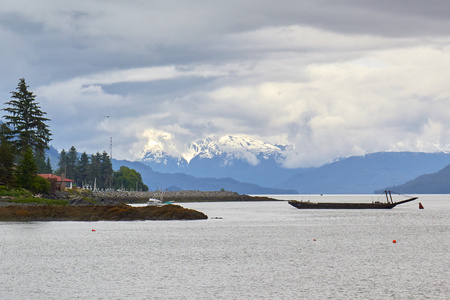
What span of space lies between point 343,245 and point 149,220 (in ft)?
196

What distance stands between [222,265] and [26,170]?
95897 millimetres

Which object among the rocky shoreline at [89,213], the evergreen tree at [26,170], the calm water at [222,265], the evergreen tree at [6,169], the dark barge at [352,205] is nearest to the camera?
the calm water at [222,265]

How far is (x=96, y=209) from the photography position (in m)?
120

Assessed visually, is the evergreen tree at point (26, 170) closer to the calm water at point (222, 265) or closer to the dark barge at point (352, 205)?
the calm water at point (222, 265)

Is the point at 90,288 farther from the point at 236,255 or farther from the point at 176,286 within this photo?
the point at 236,255

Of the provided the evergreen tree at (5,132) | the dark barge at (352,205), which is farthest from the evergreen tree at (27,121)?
the dark barge at (352,205)

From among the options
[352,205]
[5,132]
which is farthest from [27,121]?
[352,205]

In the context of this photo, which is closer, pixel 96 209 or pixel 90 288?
pixel 90 288

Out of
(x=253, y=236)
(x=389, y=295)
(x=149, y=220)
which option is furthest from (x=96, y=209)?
(x=389, y=295)

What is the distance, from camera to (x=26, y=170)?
447ft

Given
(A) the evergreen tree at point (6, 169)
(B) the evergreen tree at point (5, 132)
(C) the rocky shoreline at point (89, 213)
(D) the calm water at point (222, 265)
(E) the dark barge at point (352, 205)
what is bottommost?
Answer: (D) the calm water at point (222, 265)

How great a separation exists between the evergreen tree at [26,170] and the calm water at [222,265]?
52.7 metres

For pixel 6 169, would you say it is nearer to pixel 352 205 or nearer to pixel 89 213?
pixel 89 213

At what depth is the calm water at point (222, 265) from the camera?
130 ft
